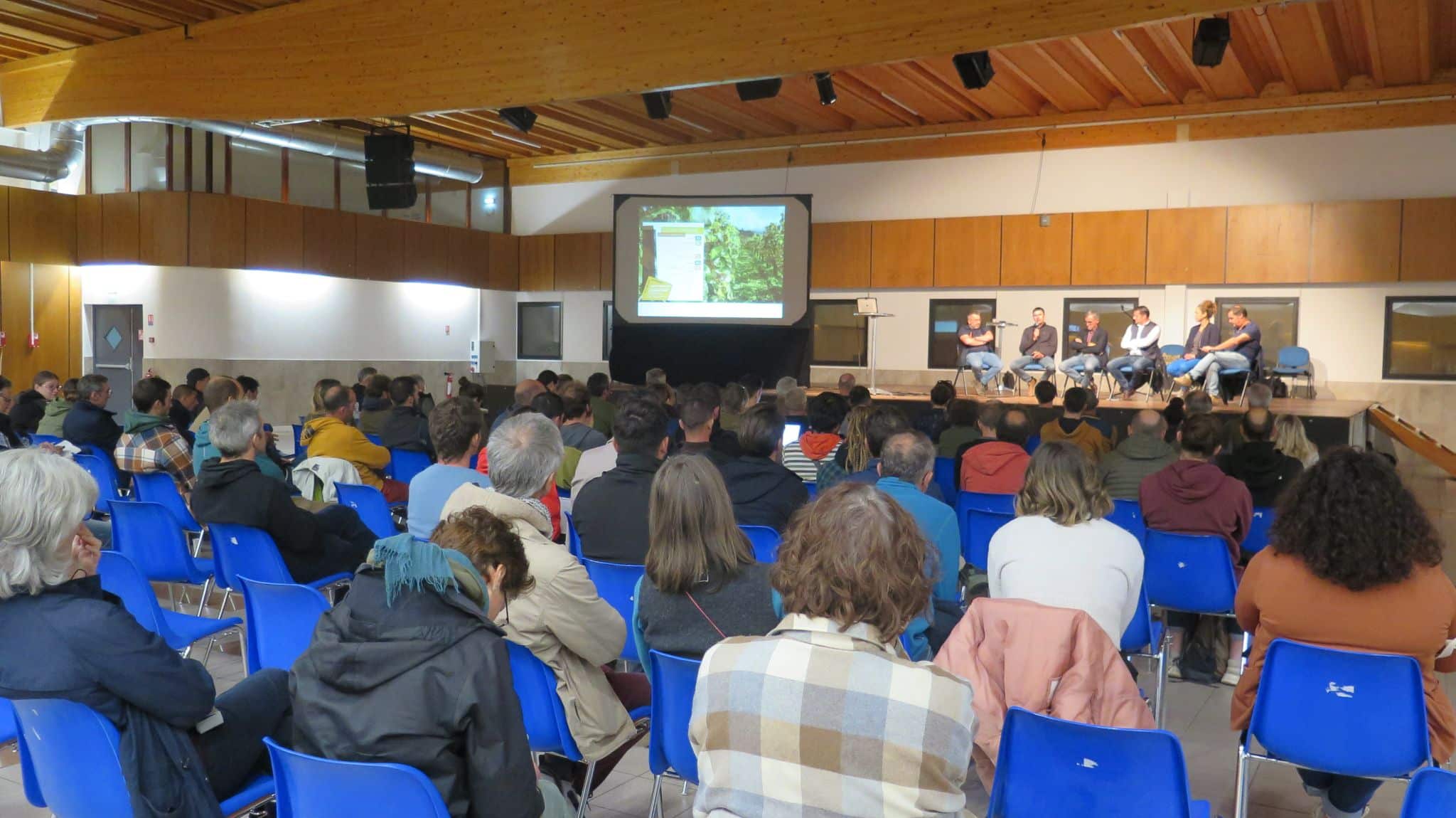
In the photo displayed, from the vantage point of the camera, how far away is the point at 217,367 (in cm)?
1402

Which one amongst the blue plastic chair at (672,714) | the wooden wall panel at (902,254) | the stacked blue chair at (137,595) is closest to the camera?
the blue plastic chair at (672,714)

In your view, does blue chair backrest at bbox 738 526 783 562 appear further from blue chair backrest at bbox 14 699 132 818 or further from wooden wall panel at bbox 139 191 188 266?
wooden wall panel at bbox 139 191 188 266

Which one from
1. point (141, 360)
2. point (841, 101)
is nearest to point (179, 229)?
point (141, 360)

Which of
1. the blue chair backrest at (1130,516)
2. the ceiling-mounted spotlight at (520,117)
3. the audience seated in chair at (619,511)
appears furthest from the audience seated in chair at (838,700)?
the ceiling-mounted spotlight at (520,117)

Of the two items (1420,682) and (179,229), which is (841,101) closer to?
(179,229)

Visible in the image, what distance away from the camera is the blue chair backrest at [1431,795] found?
1.63 m

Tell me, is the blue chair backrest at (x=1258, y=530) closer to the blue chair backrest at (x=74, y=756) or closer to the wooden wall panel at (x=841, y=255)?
the blue chair backrest at (x=74, y=756)

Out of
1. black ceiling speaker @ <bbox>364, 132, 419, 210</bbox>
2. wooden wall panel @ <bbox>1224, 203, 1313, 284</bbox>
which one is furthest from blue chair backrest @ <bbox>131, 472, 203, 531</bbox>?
wooden wall panel @ <bbox>1224, 203, 1313, 284</bbox>

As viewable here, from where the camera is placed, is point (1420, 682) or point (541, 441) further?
point (541, 441)

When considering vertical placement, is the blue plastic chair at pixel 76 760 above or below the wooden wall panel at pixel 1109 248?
below

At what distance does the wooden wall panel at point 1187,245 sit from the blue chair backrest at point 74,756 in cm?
1318

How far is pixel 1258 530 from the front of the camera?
5.07 m

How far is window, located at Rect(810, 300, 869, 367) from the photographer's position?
15219 mm

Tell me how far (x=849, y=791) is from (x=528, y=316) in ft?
56.3
